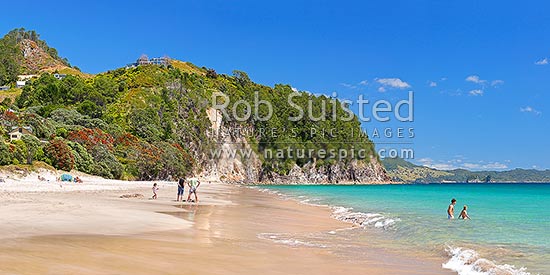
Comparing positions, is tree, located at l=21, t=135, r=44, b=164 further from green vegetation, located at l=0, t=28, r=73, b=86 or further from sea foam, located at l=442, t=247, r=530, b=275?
green vegetation, located at l=0, t=28, r=73, b=86

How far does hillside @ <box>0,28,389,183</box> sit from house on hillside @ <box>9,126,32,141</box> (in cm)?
67

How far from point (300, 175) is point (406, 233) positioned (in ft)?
377

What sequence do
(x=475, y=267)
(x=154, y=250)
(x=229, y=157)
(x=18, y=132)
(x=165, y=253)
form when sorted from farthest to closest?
(x=229, y=157) → (x=18, y=132) → (x=475, y=267) → (x=154, y=250) → (x=165, y=253)

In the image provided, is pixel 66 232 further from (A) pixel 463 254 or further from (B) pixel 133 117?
(B) pixel 133 117

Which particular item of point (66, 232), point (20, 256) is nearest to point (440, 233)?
point (66, 232)

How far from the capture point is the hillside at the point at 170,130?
48562mm

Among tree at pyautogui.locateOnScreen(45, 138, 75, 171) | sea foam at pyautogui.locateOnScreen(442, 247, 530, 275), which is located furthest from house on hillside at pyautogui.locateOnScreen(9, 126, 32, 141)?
sea foam at pyautogui.locateOnScreen(442, 247, 530, 275)

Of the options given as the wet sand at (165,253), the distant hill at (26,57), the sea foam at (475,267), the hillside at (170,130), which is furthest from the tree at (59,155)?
the distant hill at (26,57)

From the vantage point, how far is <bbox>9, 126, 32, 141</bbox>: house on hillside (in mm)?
40116

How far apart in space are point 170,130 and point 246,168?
3038cm

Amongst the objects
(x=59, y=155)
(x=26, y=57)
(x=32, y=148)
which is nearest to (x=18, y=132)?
(x=32, y=148)

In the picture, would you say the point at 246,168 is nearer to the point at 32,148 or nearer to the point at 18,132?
the point at 18,132

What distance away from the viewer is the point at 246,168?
114750mm

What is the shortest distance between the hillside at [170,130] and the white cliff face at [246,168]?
0.94ft
